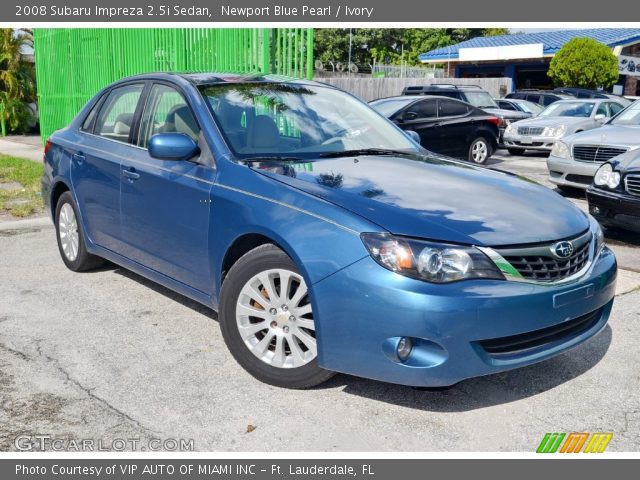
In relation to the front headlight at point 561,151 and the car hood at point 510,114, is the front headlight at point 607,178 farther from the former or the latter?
the car hood at point 510,114

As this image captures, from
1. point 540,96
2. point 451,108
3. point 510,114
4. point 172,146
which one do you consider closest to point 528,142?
point 451,108

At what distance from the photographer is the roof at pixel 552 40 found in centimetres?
3216

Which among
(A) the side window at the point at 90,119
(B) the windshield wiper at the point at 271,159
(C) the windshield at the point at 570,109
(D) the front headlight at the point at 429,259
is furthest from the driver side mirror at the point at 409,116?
(D) the front headlight at the point at 429,259

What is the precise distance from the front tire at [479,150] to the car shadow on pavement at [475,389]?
1023 cm

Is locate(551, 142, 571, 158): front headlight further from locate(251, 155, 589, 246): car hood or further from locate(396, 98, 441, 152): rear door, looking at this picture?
locate(251, 155, 589, 246): car hood

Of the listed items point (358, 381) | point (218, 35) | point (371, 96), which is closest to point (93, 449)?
point (358, 381)

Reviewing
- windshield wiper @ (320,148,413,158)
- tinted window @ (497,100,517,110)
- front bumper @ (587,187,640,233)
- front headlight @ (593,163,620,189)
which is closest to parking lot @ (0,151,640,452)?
windshield wiper @ (320,148,413,158)

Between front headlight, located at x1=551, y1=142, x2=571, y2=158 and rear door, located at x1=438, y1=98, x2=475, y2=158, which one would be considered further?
rear door, located at x1=438, y1=98, x2=475, y2=158

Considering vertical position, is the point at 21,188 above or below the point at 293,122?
below

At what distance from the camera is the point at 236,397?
11.4ft

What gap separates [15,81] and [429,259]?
63.3 feet

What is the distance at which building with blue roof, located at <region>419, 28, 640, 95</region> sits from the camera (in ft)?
107

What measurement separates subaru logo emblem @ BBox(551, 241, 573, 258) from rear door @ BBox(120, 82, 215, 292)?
6.12ft

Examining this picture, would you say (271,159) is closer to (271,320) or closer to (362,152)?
(362,152)
